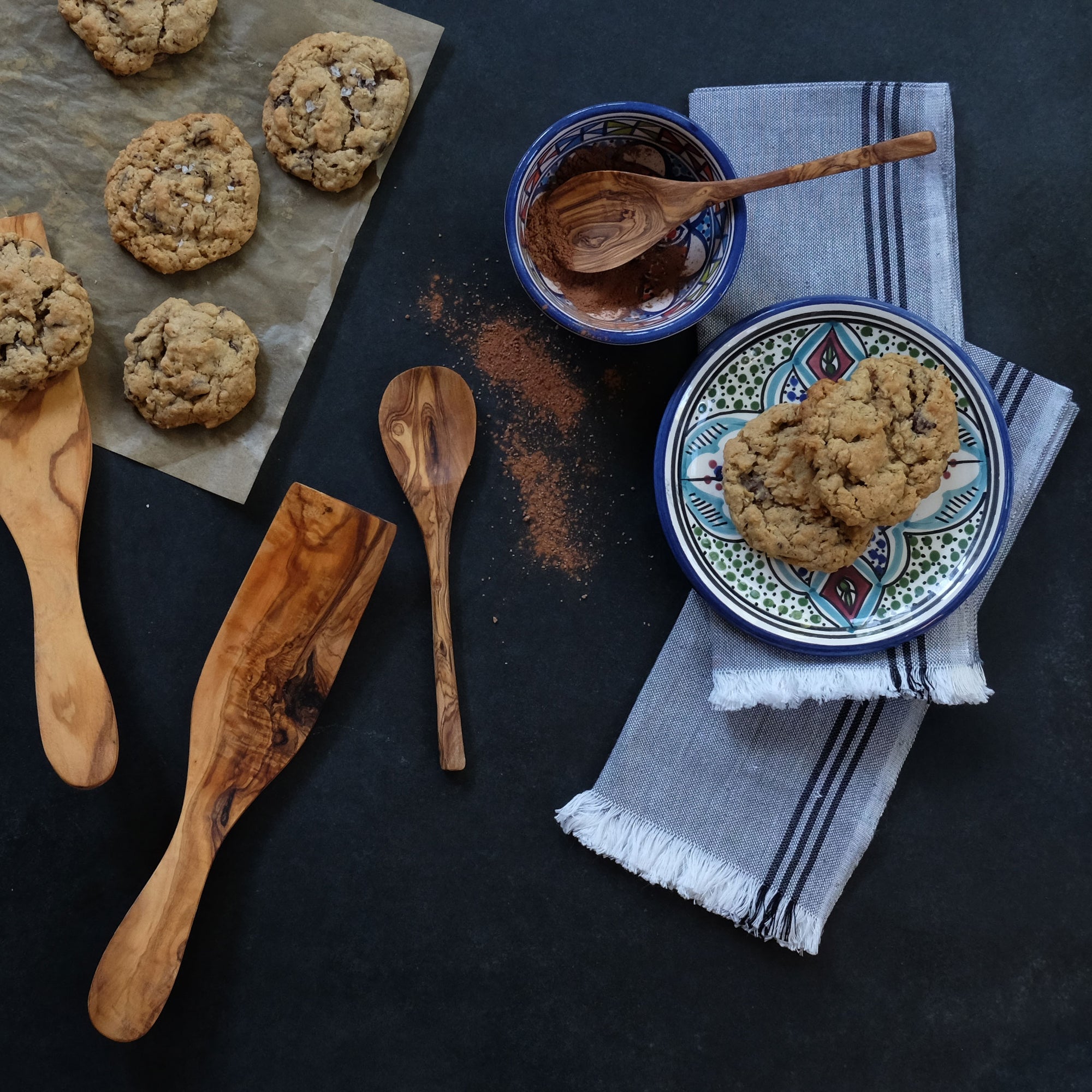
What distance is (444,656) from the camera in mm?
1690

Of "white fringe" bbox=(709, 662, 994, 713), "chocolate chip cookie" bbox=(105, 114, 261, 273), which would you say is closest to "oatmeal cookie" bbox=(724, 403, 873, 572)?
"white fringe" bbox=(709, 662, 994, 713)

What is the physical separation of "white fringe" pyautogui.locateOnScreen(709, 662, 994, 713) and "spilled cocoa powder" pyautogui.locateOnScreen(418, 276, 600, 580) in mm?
389

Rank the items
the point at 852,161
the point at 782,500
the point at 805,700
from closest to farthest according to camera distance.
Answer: the point at 852,161, the point at 782,500, the point at 805,700

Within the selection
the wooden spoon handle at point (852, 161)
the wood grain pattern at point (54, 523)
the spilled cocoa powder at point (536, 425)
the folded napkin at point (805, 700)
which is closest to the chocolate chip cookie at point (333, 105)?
the spilled cocoa powder at point (536, 425)

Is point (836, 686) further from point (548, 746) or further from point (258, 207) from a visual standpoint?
point (258, 207)

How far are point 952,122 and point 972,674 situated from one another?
1.11 metres

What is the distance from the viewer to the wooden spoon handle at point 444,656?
1.69 metres

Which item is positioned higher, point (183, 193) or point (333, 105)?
point (333, 105)

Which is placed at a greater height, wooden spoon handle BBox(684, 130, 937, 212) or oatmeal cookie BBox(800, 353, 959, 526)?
wooden spoon handle BBox(684, 130, 937, 212)

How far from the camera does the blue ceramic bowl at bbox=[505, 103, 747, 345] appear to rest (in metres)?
1.55

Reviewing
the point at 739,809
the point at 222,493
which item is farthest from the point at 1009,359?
the point at 222,493

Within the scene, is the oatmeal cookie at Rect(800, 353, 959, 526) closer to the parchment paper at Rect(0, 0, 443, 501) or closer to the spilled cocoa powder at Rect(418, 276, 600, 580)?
the spilled cocoa powder at Rect(418, 276, 600, 580)

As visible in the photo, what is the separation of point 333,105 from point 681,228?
0.72 metres

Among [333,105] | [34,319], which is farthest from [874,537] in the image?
[34,319]
